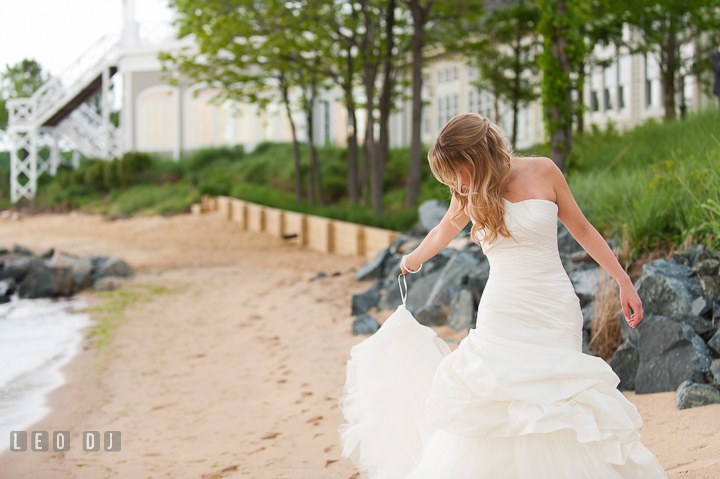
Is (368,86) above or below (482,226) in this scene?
above

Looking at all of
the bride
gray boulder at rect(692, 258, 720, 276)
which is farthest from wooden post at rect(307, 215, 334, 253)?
the bride

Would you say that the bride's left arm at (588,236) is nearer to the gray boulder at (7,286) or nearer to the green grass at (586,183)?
the green grass at (586,183)

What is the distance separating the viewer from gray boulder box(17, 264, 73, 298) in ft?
36.5

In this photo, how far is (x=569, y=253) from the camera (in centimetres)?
633

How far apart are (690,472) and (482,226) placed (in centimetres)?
158

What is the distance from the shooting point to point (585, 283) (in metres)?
5.27

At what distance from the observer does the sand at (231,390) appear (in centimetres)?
370

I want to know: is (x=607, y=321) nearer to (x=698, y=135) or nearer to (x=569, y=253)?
(x=569, y=253)

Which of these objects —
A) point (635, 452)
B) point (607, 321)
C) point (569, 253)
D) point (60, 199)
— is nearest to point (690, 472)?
point (635, 452)

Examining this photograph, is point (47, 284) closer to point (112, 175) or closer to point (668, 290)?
point (668, 290)

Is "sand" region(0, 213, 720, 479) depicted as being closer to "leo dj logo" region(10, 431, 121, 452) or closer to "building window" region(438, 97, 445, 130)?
"leo dj logo" region(10, 431, 121, 452)

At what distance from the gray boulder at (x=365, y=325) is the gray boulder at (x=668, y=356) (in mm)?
2897

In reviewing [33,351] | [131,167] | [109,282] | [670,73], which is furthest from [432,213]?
[131,167]

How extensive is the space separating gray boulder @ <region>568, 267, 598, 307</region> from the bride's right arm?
255 cm
